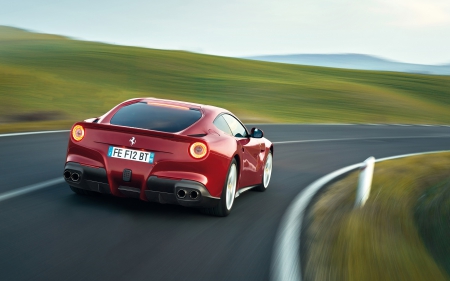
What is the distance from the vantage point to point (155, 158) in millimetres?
6816

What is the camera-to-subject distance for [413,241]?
25.2 ft

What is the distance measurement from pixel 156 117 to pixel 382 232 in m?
3.02

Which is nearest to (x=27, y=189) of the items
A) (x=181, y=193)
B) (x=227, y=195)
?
(x=181, y=193)

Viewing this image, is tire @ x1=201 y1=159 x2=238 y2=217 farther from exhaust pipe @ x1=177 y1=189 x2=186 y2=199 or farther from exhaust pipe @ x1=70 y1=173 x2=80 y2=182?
exhaust pipe @ x1=70 y1=173 x2=80 y2=182

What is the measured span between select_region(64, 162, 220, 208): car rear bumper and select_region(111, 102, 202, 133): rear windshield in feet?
2.18

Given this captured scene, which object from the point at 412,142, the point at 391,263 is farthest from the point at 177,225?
the point at 412,142

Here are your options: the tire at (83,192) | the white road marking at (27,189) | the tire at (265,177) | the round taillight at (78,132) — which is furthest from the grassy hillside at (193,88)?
the round taillight at (78,132)

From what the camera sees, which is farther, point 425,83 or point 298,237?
point 425,83

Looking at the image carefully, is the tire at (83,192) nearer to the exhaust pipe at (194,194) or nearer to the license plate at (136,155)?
the license plate at (136,155)

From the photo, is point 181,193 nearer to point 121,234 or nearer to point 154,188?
point 154,188

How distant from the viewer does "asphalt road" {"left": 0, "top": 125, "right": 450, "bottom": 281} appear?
503cm

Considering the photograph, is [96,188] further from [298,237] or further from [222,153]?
[298,237]

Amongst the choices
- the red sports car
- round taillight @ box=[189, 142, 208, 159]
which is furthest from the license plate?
round taillight @ box=[189, 142, 208, 159]

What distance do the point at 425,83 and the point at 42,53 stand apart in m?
38.6
